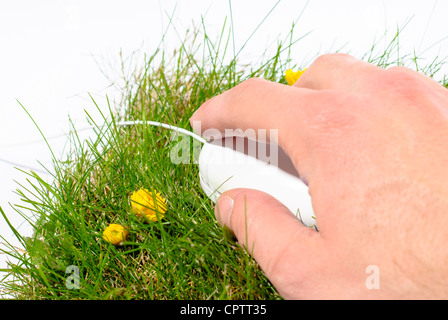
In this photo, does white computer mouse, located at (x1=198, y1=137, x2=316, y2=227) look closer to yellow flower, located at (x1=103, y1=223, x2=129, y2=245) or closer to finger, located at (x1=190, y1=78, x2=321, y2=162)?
finger, located at (x1=190, y1=78, x2=321, y2=162)

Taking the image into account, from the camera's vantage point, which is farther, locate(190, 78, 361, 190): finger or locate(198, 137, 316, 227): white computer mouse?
locate(198, 137, 316, 227): white computer mouse

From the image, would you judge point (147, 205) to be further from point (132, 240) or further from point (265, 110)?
point (265, 110)

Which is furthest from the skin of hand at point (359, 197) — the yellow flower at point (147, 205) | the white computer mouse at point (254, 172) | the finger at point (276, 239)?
the yellow flower at point (147, 205)

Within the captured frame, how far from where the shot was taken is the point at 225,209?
0.97 meters

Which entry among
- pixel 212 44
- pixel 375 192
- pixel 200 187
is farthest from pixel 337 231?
pixel 212 44

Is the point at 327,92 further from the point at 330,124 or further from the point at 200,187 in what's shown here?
the point at 200,187

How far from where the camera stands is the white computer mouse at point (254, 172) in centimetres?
100

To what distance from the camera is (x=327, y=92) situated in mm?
898

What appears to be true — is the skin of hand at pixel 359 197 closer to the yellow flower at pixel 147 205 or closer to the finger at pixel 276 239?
the finger at pixel 276 239

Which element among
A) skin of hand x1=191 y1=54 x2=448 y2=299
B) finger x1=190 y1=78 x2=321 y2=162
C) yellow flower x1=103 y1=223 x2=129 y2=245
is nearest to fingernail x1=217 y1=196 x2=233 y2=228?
skin of hand x1=191 y1=54 x2=448 y2=299

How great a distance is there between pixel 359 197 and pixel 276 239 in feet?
0.55

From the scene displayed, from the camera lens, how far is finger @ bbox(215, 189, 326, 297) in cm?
77

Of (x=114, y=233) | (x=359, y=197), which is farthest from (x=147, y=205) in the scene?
(x=359, y=197)

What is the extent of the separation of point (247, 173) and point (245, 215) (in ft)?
0.72
